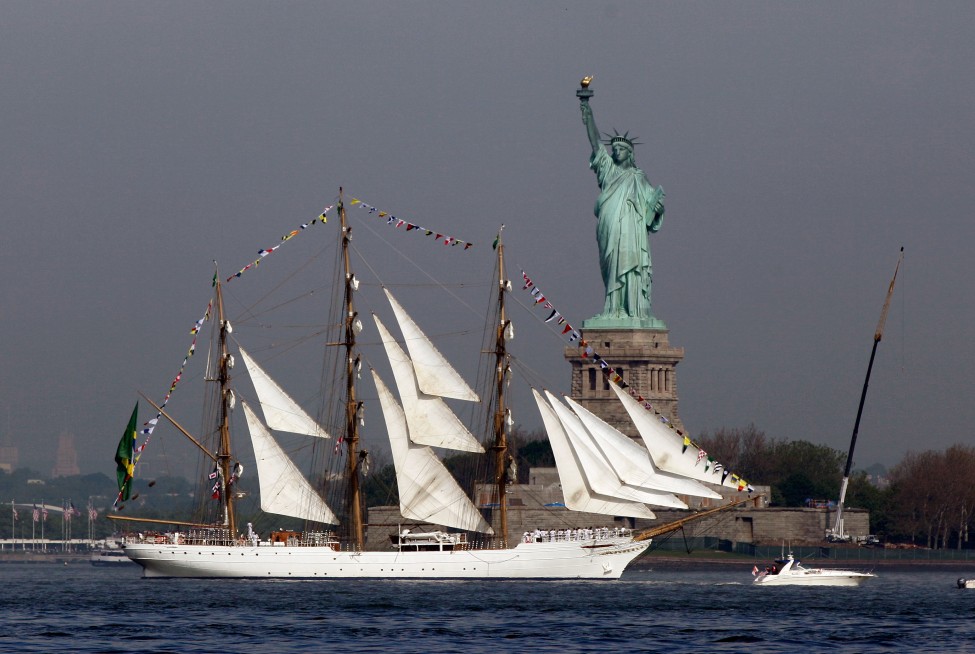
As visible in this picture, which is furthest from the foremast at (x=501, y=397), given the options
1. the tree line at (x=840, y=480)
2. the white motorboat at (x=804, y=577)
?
the tree line at (x=840, y=480)

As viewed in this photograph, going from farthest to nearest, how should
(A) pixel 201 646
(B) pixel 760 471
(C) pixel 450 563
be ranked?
(B) pixel 760 471, (C) pixel 450 563, (A) pixel 201 646

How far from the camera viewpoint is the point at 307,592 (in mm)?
92938

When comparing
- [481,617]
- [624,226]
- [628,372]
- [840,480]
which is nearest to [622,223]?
[624,226]

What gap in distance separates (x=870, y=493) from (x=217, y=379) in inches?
2585

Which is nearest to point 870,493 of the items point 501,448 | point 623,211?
point 623,211

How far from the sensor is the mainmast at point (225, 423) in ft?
365

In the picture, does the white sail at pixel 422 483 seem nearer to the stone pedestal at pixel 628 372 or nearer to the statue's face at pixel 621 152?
the stone pedestal at pixel 628 372

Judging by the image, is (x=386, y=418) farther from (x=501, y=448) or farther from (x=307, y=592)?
(x=307, y=592)

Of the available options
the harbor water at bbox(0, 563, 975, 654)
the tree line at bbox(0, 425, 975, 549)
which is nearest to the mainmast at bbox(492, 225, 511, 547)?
the harbor water at bbox(0, 563, 975, 654)

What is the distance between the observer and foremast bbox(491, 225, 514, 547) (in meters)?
107

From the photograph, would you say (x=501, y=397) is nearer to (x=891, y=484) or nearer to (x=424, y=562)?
(x=424, y=562)

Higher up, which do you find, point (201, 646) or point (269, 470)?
point (269, 470)

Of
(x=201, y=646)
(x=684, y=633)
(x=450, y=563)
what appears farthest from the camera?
(x=450, y=563)

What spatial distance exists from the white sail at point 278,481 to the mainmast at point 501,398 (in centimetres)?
966
